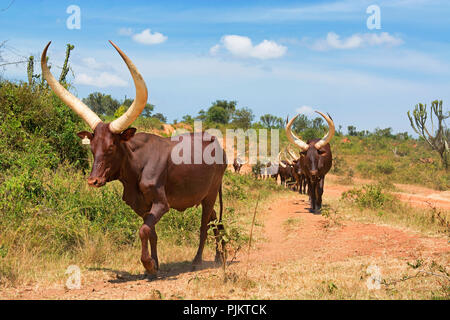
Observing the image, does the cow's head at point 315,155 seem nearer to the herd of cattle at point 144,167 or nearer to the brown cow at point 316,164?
the brown cow at point 316,164

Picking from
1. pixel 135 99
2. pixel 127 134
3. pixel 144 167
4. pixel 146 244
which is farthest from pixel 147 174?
pixel 135 99

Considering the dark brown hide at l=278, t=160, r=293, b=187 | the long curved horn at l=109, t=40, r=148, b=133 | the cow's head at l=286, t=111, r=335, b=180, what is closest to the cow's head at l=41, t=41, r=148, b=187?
the long curved horn at l=109, t=40, r=148, b=133

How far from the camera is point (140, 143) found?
532 centimetres

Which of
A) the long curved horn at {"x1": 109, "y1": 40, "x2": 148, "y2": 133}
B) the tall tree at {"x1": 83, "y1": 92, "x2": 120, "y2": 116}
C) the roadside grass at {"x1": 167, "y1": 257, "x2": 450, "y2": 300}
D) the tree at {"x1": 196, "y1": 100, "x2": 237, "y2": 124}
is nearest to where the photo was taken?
the roadside grass at {"x1": 167, "y1": 257, "x2": 450, "y2": 300}

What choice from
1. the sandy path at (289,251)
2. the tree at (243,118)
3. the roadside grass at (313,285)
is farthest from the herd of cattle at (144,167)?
the tree at (243,118)

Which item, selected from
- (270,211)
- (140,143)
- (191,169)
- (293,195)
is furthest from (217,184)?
(293,195)

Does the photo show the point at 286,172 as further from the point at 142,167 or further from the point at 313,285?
the point at 313,285

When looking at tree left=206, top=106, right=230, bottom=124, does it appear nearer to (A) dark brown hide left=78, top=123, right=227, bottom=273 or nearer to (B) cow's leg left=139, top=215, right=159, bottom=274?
(A) dark brown hide left=78, top=123, right=227, bottom=273

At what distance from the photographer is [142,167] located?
521cm

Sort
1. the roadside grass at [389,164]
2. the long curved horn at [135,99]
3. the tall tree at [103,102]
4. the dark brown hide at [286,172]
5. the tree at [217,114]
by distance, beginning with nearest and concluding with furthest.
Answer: the long curved horn at [135,99] < the dark brown hide at [286,172] < the roadside grass at [389,164] < the tall tree at [103,102] < the tree at [217,114]

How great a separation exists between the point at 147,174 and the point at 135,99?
97cm

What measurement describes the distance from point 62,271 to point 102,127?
191 centimetres

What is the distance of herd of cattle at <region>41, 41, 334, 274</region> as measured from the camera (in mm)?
4770

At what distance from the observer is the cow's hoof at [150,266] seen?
4.98m
